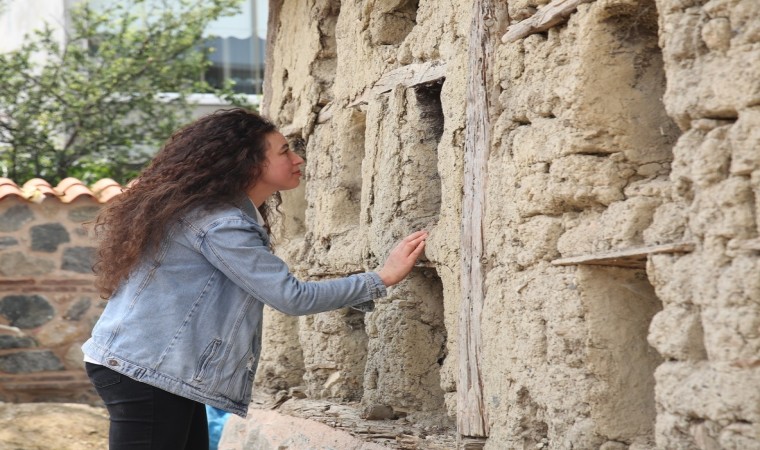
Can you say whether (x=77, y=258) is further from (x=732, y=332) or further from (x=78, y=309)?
(x=732, y=332)

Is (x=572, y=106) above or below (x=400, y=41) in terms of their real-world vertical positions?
below

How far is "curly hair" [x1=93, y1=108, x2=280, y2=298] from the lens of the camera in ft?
10.5

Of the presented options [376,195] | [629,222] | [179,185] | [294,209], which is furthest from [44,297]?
[629,222]

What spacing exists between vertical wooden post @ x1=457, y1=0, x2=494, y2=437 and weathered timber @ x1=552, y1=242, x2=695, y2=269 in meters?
0.52

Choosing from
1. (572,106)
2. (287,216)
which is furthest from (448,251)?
(287,216)

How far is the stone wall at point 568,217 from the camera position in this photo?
7.78ft

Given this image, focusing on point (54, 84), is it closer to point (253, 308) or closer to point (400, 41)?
point (400, 41)

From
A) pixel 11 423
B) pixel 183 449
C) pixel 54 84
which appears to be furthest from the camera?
pixel 54 84

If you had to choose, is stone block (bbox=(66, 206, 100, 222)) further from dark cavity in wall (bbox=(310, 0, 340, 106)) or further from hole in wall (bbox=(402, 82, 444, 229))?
hole in wall (bbox=(402, 82, 444, 229))

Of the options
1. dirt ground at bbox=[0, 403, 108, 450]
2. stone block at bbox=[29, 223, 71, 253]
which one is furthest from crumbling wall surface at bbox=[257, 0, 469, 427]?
stone block at bbox=[29, 223, 71, 253]

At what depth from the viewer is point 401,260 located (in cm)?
362

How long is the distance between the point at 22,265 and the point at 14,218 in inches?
13.3

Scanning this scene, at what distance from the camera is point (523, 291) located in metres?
3.24

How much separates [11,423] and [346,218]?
3.56 metres
